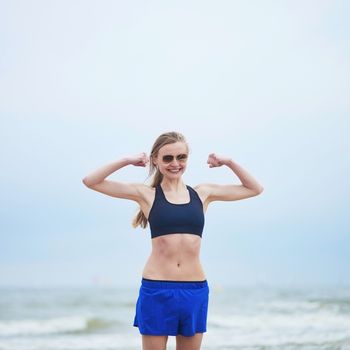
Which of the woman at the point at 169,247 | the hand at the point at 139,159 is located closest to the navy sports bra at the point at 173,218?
the woman at the point at 169,247

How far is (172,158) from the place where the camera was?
16.0 feet

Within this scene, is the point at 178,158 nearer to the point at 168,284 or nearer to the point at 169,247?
the point at 169,247

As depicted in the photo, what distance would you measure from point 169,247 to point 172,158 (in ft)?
1.89

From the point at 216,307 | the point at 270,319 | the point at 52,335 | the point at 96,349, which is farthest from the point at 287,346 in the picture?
the point at 216,307

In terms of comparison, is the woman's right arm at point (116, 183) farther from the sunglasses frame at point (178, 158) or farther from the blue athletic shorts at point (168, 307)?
the blue athletic shorts at point (168, 307)

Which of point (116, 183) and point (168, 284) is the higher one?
point (116, 183)

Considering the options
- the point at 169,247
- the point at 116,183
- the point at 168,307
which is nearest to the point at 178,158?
the point at 116,183

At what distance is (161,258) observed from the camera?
189 inches

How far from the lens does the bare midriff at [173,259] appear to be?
4.78m

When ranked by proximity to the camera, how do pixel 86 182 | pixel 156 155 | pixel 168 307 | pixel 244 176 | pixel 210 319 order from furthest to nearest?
pixel 210 319 → pixel 244 176 → pixel 156 155 → pixel 86 182 → pixel 168 307

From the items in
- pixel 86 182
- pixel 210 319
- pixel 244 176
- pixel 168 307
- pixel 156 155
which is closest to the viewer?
pixel 168 307

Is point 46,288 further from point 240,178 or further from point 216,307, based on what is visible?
point 240,178

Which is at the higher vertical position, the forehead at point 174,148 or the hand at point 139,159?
the forehead at point 174,148

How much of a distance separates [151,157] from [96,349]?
320 inches
